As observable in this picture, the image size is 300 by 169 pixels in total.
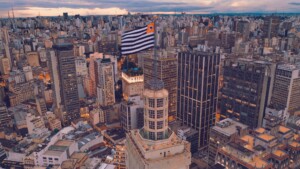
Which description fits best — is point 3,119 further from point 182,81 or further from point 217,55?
point 217,55

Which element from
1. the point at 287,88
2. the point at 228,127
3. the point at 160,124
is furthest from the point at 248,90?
the point at 160,124

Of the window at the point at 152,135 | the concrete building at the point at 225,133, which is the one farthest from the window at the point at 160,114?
the concrete building at the point at 225,133

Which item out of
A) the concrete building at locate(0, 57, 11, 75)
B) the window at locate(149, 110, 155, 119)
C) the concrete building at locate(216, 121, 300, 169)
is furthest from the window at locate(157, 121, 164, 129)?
the concrete building at locate(0, 57, 11, 75)

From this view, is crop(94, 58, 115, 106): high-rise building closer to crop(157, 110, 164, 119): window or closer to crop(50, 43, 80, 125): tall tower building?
crop(50, 43, 80, 125): tall tower building

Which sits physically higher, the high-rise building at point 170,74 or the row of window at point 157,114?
the row of window at point 157,114

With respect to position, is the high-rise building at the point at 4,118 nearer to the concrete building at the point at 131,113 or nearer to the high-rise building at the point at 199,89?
the concrete building at the point at 131,113

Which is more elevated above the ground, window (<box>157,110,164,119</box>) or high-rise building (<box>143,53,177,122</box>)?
window (<box>157,110,164,119</box>)
